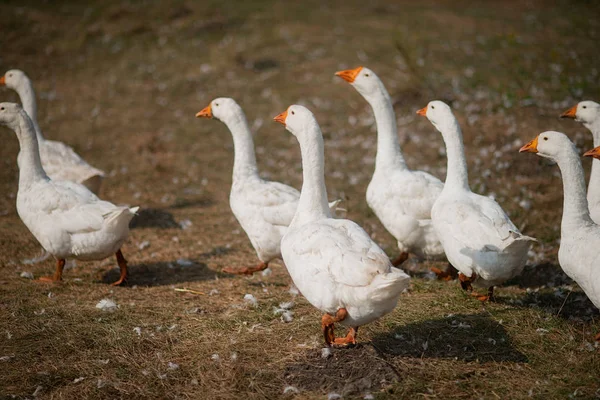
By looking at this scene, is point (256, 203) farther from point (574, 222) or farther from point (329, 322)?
point (574, 222)

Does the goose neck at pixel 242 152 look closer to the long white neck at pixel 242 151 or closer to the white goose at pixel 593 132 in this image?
the long white neck at pixel 242 151

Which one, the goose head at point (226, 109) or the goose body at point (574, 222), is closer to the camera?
the goose body at point (574, 222)

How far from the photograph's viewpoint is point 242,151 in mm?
7531

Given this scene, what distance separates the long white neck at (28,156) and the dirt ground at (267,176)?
112 cm

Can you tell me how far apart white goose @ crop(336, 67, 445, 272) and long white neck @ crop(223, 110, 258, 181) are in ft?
5.07

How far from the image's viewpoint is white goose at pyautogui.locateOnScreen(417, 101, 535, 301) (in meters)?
5.41

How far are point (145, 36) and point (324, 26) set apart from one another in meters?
5.67

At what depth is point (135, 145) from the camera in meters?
12.2

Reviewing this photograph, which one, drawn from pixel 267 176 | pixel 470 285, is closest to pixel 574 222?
pixel 470 285

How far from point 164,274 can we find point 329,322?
3238mm

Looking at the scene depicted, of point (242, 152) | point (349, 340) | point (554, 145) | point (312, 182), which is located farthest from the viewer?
point (242, 152)

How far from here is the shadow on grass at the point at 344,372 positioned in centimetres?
430

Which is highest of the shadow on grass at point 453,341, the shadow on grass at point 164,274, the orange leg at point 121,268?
the shadow on grass at point 453,341

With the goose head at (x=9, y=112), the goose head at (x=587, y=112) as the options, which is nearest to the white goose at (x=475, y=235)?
the goose head at (x=587, y=112)
